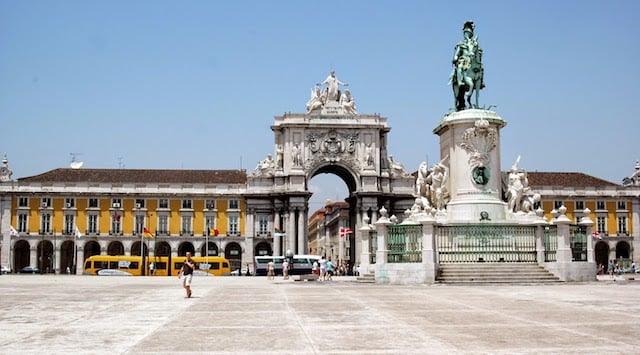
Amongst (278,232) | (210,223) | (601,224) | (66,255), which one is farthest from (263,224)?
(601,224)

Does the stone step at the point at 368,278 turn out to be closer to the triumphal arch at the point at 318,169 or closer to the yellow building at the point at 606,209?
the triumphal arch at the point at 318,169

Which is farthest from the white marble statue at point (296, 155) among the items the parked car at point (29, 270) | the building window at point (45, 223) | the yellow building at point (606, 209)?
the parked car at point (29, 270)

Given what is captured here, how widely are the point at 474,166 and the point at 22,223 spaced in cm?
6672

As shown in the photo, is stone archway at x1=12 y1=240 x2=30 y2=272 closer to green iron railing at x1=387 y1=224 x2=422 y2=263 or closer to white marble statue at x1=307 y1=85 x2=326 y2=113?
white marble statue at x1=307 y1=85 x2=326 y2=113

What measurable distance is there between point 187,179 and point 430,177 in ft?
206

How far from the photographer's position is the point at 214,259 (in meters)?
71.9

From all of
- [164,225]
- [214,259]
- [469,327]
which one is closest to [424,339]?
[469,327]

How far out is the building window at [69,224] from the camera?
278ft

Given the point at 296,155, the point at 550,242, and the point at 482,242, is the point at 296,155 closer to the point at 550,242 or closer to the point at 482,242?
the point at 550,242

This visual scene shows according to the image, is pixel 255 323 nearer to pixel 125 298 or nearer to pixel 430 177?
pixel 125 298

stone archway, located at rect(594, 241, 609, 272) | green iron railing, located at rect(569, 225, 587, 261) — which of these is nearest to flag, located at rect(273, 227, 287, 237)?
stone archway, located at rect(594, 241, 609, 272)

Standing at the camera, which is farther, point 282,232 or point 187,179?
point 187,179

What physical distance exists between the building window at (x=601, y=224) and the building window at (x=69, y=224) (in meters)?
56.4

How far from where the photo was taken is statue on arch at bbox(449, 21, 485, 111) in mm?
29953
